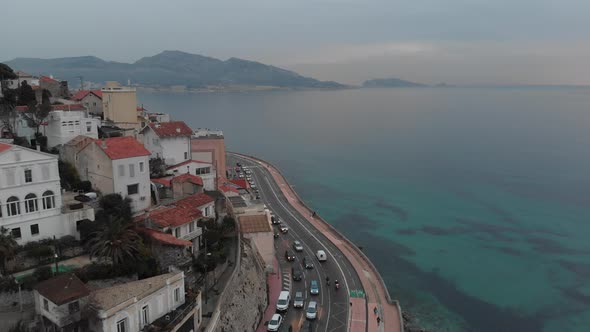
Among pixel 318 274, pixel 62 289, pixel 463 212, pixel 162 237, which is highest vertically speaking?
pixel 62 289

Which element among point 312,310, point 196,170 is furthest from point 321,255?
point 196,170

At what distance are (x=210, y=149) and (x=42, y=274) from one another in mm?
28584

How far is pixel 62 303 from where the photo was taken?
17.5m

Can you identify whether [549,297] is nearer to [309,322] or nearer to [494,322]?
[494,322]

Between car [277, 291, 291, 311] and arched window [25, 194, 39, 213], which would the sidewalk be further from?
arched window [25, 194, 39, 213]

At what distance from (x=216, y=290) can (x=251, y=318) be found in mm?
3864

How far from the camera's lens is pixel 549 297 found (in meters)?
39.2

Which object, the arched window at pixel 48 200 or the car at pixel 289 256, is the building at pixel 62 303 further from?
the car at pixel 289 256

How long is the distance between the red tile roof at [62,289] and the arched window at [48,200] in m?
6.78

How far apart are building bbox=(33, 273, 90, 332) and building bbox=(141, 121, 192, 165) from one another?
2462cm

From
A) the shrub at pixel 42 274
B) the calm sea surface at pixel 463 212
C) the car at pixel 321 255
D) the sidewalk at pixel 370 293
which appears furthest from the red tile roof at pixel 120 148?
the calm sea surface at pixel 463 212

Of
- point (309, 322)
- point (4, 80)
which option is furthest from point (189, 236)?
point (4, 80)

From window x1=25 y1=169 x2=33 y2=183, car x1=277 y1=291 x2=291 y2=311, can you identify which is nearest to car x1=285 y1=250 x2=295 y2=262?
car x1=277 y1=291 x2=291 y2=311

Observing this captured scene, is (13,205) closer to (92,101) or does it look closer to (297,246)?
(297,246)
